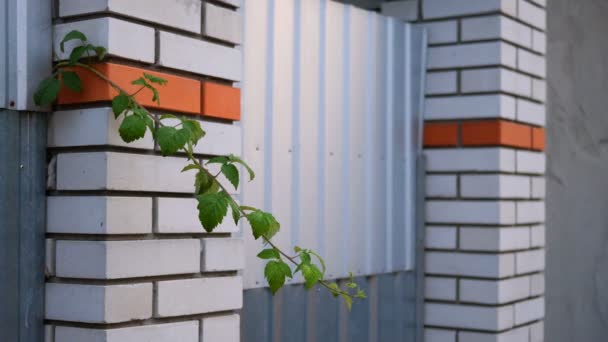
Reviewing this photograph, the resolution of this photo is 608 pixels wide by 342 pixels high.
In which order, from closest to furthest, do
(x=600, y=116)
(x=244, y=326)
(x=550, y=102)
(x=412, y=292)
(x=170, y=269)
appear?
(x=170, y=269) → (x=244, y=326) → (x=412, y=292) → (x=550, y=102) → (x=600, y=116)

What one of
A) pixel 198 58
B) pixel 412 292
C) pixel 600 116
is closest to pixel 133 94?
pixel 198 58

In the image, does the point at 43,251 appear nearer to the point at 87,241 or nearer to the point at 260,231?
the point at 87,241

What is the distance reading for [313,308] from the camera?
11.8 feet

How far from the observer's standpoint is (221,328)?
9.34ft

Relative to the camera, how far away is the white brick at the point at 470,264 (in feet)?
13.9

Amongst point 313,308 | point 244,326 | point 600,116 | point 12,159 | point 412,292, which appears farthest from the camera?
point 600,116

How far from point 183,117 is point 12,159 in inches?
17.7

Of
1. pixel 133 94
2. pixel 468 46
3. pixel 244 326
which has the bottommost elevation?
pixel 244 326

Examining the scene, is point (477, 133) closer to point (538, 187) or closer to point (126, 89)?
point (538, 187)

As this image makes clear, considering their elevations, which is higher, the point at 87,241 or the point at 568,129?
the point at 568,129

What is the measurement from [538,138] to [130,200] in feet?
8.63

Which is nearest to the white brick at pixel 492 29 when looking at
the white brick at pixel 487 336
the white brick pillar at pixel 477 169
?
the white brick pillar at pixel 477 169

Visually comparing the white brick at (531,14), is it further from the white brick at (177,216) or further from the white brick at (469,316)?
the white brick at (177,216)

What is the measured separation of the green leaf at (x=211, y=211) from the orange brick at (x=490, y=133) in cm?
207
